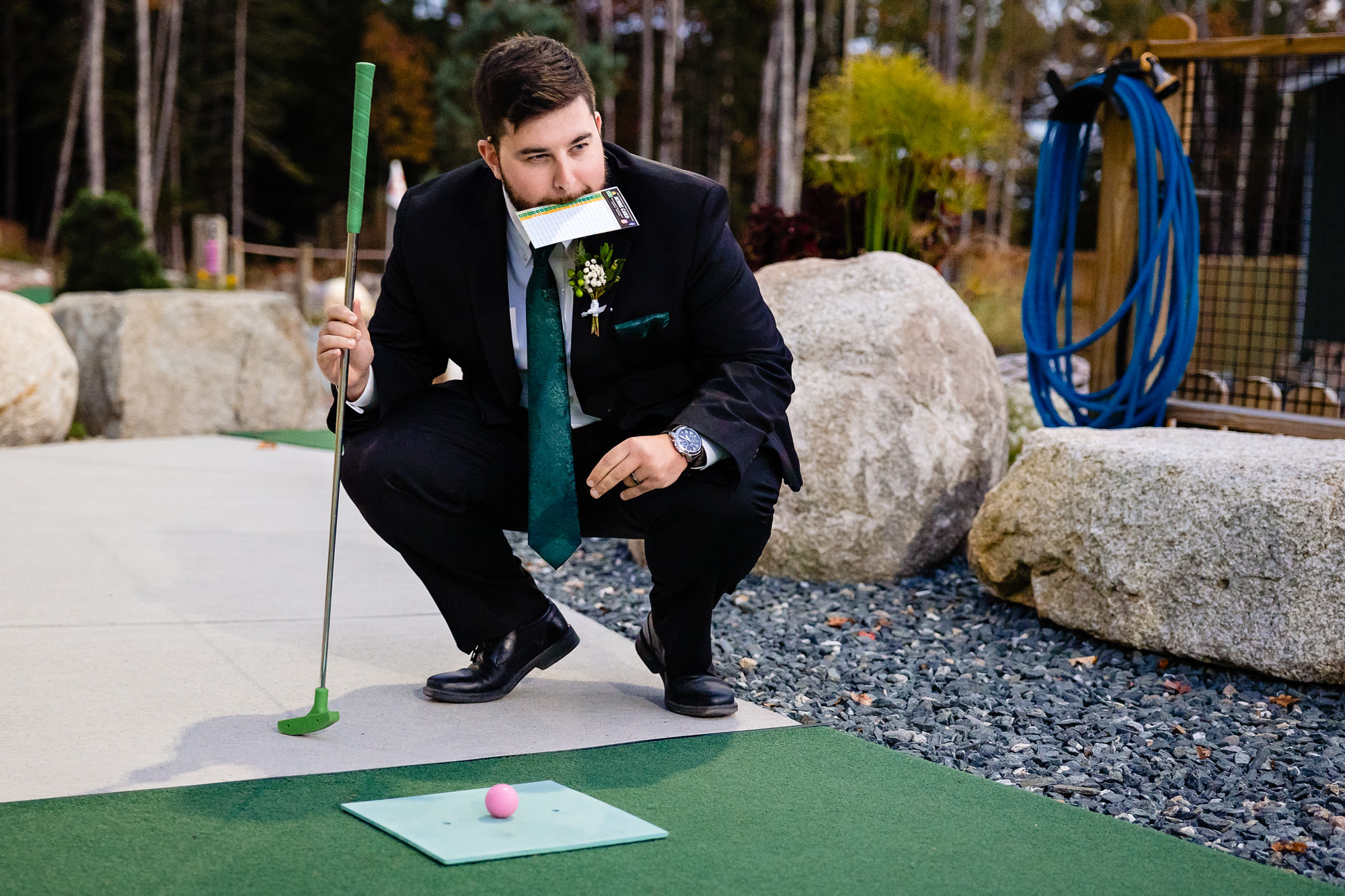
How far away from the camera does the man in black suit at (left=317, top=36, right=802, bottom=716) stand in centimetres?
254

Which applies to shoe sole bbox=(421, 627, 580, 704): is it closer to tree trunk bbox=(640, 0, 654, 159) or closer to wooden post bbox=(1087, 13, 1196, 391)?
wooden post bbox=(1087, 13, 1196, 391)

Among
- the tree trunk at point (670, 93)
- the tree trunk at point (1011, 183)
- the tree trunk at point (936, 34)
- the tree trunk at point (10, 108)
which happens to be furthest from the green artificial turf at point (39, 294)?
the tree trunk at point (1011, 183)

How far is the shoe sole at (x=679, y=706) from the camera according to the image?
2717 mm

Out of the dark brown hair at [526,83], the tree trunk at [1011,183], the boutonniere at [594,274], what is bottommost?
the boutonniere at [594,274]

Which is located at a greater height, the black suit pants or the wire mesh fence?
the wire mesh fence

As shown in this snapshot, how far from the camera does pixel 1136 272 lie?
4750 mm

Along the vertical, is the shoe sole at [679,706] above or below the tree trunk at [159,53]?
below

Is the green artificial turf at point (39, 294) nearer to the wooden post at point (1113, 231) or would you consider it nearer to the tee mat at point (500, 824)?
the wooden post at point (1113, 231)

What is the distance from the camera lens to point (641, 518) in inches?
104

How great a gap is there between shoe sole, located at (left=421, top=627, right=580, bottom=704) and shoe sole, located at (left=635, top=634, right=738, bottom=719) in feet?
0.54

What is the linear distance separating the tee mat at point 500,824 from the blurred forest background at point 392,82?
18435 mm

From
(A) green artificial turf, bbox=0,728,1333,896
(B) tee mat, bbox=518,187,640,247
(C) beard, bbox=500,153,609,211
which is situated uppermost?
(C) beard, bbox=500,153,609,211

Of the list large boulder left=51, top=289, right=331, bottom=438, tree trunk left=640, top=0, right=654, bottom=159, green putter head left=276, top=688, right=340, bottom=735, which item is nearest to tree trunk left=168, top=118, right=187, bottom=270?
tree trunk left=640, top=0, right=654, bottom=159

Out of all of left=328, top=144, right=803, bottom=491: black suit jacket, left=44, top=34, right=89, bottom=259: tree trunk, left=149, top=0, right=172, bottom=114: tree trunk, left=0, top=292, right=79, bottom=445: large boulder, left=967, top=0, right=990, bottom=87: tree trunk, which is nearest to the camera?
left=328, top=144, right=803, bottom=491: black suit jacket
